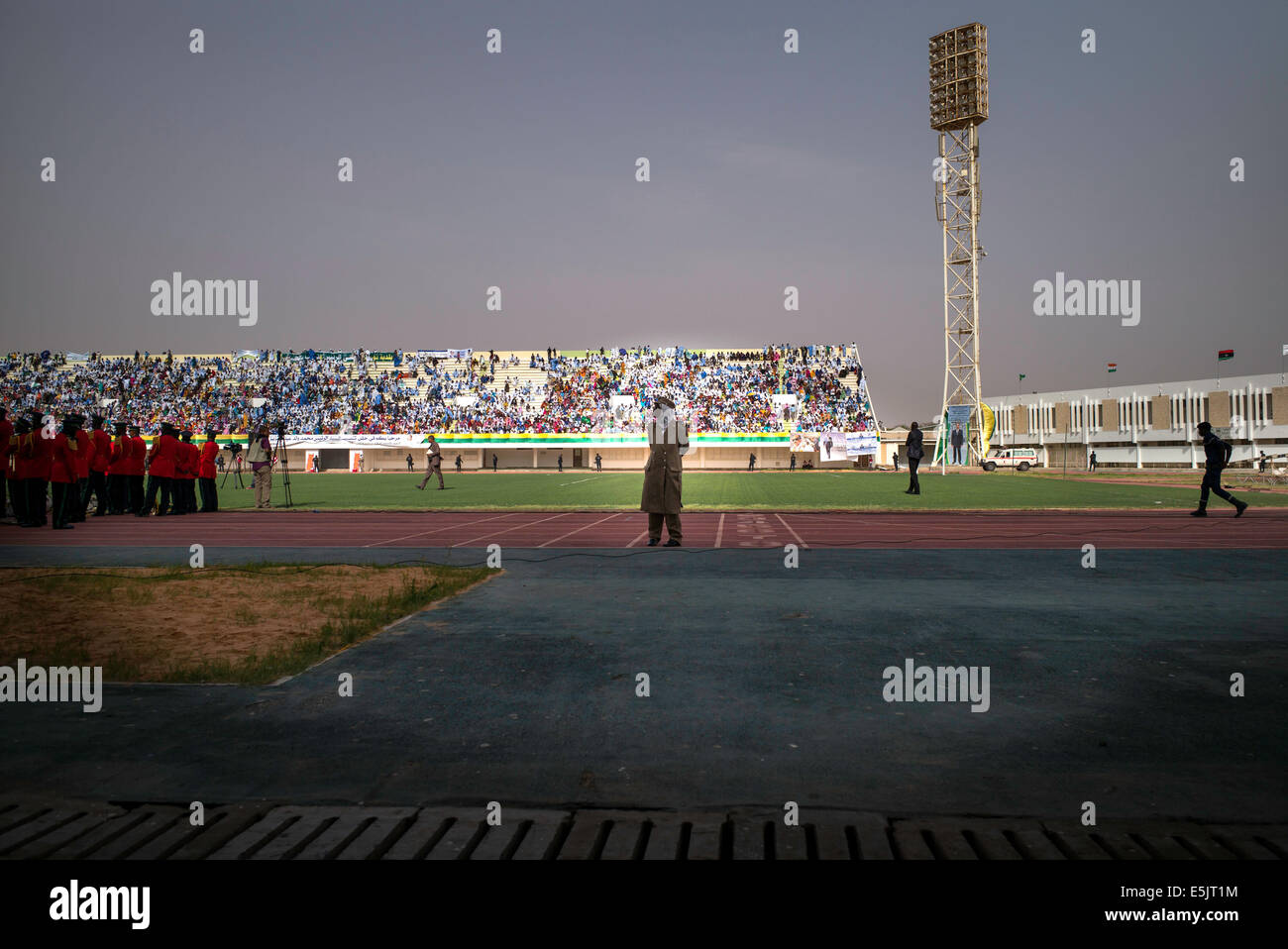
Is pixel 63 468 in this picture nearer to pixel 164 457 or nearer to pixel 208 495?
pixel 164 457

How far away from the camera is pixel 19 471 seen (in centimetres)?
1684

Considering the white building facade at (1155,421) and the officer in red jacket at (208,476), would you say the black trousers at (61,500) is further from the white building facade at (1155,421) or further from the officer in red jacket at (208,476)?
the white building facade at (1155,421)

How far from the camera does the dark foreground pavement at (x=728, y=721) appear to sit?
3367 mm

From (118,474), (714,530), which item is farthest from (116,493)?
(714,530)

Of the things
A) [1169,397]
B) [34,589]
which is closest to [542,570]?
[34,589]

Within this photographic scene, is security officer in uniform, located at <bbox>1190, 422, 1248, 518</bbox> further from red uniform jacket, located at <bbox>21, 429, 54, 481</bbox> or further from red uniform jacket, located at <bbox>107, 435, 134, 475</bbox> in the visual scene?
red uniform jacket, located at <bbox>107, 435, 134, 475</bbox>

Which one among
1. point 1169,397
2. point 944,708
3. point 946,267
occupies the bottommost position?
point 944,708

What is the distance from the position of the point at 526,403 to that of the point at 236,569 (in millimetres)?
62516

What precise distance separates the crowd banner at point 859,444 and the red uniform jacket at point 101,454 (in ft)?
170

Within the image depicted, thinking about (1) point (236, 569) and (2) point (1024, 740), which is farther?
(1) point (236, 569)

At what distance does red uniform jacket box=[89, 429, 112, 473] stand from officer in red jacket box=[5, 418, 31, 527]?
2715 mm

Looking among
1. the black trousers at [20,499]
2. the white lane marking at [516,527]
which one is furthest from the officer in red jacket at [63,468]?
the white lane marking at [516,527]

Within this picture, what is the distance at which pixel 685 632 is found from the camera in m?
6.46
